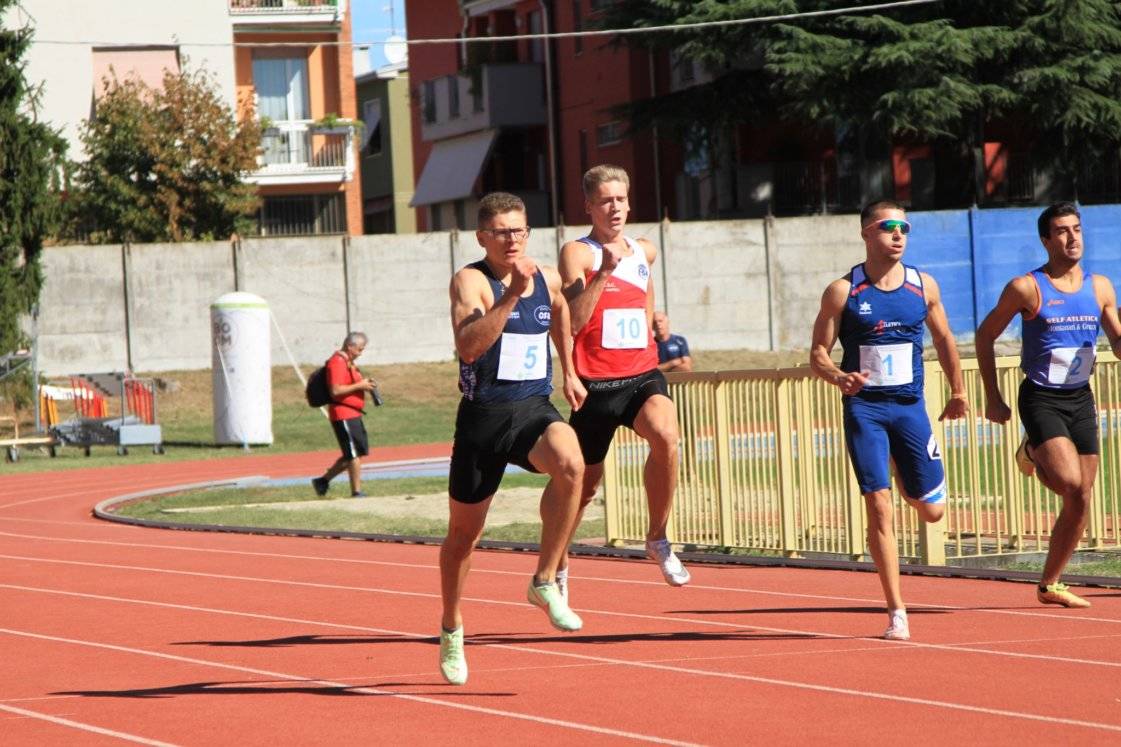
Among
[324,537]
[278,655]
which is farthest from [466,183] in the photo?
[278,655]

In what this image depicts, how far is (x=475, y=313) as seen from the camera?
8.63 m

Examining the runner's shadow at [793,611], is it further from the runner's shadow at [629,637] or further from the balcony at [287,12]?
the balcony at [287,12]

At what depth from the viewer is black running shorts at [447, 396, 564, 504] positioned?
8.73 metres

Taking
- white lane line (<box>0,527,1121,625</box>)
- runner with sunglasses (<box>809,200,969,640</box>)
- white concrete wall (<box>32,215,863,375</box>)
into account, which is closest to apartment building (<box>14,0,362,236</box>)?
white concrete wall (<box>32,215,863,375</box>)

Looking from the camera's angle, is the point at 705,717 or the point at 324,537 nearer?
the point at 705,717

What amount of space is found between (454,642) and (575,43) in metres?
46.1

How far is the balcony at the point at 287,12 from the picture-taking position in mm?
54281

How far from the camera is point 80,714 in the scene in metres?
8.48

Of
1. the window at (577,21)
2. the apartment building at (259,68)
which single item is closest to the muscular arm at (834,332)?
the apartment building at (259,68)

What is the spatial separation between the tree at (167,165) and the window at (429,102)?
10.7m

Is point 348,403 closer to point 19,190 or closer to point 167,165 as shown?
point 19,190

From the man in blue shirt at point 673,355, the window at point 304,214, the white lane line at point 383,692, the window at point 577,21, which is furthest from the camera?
the window at point 304,214

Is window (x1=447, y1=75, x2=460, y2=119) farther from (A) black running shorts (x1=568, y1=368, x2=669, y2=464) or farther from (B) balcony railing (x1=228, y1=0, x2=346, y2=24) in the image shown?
(A) black running shorts (x1=568, y1=368, x2=669, y2=464)

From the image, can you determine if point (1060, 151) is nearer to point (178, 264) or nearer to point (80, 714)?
point (178, 264)
